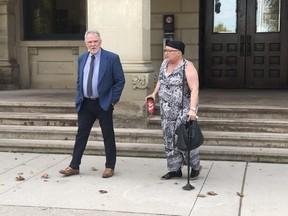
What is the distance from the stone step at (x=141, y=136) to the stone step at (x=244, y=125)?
124 mm

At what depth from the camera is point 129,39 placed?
25.0 ft

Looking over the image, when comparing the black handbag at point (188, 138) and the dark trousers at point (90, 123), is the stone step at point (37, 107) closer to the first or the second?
the dark trousers at point (90, 123)

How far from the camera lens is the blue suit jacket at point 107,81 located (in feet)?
19.2

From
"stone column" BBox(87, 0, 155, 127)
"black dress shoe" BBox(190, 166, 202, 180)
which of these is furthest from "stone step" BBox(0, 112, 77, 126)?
"black dress shoe" BBox(190, 166, 202, 180)

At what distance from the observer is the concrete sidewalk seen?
484 centimetres

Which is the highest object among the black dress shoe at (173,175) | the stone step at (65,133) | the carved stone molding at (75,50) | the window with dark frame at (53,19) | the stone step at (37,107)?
the window with dark frame at (53,19)

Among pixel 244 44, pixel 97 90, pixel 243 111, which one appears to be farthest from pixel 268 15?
pixel 97 90

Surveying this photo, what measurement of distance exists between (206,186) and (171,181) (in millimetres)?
465

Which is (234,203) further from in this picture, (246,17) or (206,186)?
(246,17)

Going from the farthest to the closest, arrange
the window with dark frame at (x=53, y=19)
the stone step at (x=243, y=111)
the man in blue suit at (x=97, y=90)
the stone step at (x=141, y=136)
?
the window with dark frame at (x=53, y=19)
the stone step at (x=243, y=111)
the stone step at (x=141, y=136)
the man in blue suit at (x=97, y=90)

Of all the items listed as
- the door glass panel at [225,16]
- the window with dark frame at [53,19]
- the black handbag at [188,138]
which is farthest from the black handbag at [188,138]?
the window with dark frame at [53,19]

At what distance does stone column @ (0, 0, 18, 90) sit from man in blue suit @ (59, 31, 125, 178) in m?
5.97

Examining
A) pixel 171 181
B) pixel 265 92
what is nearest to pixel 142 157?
pixel 171 181

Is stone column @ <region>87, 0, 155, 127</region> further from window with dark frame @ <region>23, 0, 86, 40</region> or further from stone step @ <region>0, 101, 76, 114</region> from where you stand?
window with dark frame @ <region>23, 0, 86, 40</region>
